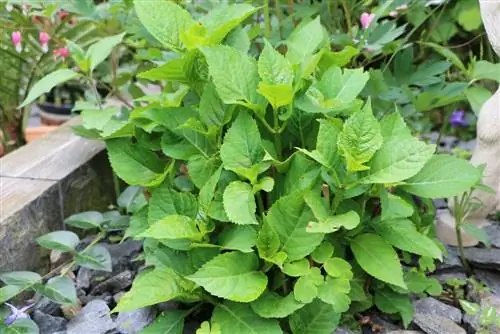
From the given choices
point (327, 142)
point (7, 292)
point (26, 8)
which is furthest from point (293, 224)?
point (26, 8)

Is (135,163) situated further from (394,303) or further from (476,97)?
(476,97)

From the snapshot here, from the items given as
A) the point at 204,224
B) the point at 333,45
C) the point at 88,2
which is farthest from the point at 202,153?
the point at 88,2

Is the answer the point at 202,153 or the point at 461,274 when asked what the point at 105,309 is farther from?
the point at 461,274

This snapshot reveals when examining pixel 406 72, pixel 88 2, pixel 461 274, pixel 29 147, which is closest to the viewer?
pixel 461 274

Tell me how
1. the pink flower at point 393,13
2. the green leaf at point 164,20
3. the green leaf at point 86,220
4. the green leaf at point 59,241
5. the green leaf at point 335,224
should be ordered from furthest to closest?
the pink flower at point 393,13 < the green leaf at point 86,220 < the green leaf at point 59,241 < the green leaf at point 164,20 < the green leaf at point 335,224

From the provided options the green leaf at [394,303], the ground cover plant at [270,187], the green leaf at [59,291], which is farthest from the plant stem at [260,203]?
the green leaf at [59,291]

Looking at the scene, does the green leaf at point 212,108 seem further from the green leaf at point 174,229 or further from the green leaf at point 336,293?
the green leaf at point 336,293
